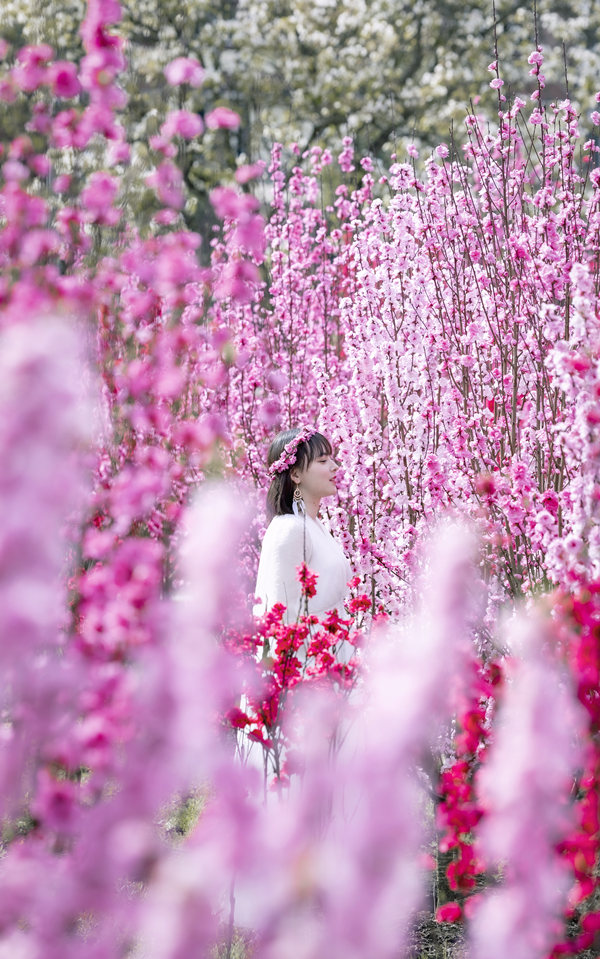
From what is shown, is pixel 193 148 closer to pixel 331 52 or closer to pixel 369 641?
pixel 331 52

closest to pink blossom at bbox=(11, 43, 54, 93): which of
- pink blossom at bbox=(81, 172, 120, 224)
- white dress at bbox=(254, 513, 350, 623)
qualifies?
pink blossom at bbox=(81, 172, 120, 224)

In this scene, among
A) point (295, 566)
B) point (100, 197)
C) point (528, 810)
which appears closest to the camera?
point (528, 810)

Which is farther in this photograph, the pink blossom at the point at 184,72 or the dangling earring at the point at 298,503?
the dangling earring at the point at 298,503

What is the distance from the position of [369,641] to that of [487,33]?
528 inches

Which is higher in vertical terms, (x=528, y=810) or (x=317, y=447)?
(x=317, y=447)

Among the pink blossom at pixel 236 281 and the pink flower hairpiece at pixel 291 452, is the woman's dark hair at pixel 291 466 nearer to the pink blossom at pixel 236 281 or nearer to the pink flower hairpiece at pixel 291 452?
the pink flower hairpiece at pixel 291 452

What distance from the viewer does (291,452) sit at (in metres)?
4.18

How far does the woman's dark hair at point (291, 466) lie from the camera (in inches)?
165

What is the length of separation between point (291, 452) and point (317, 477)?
7.0 inches

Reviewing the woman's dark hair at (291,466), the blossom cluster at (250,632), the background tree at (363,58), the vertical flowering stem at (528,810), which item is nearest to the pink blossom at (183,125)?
the blossom cluster at (250,632)

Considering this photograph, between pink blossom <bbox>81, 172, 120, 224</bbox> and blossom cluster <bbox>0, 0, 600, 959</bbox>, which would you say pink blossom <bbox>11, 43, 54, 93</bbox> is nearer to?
blossom cluster <bbox>0, 0, 600, 959</bbox>

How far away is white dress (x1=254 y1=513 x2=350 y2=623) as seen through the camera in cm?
397

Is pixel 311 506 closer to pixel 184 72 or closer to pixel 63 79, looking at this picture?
pixel 184 72

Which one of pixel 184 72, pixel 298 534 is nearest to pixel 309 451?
pixel 298 534
